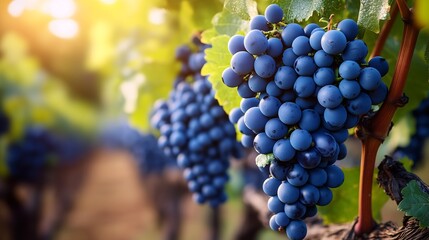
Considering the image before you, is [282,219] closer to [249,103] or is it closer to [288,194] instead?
[288,194]

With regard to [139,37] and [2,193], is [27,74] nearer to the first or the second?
[2,193]

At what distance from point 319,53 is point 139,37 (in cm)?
177

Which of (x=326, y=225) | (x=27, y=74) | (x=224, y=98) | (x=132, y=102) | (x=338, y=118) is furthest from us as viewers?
(x=27, y=74)

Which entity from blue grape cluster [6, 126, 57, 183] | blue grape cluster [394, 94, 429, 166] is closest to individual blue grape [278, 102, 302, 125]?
blue grape cluster [394, 94, 429, 166]

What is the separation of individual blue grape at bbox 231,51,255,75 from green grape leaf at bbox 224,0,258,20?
0.16 m

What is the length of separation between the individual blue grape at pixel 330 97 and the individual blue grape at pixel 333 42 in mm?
61

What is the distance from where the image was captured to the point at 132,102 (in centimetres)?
182

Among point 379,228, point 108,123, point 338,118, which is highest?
point 108,123

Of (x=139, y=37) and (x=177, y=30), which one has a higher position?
(x=139, y=37)

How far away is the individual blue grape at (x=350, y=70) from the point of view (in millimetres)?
721

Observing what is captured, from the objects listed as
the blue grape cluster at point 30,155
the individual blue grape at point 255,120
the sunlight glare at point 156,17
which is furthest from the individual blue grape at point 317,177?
the blue grape cluster at point 30,155

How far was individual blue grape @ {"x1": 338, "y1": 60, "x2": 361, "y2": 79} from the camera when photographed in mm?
721

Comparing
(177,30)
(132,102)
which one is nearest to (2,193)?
(132,102)

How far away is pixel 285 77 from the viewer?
2.47 feet
